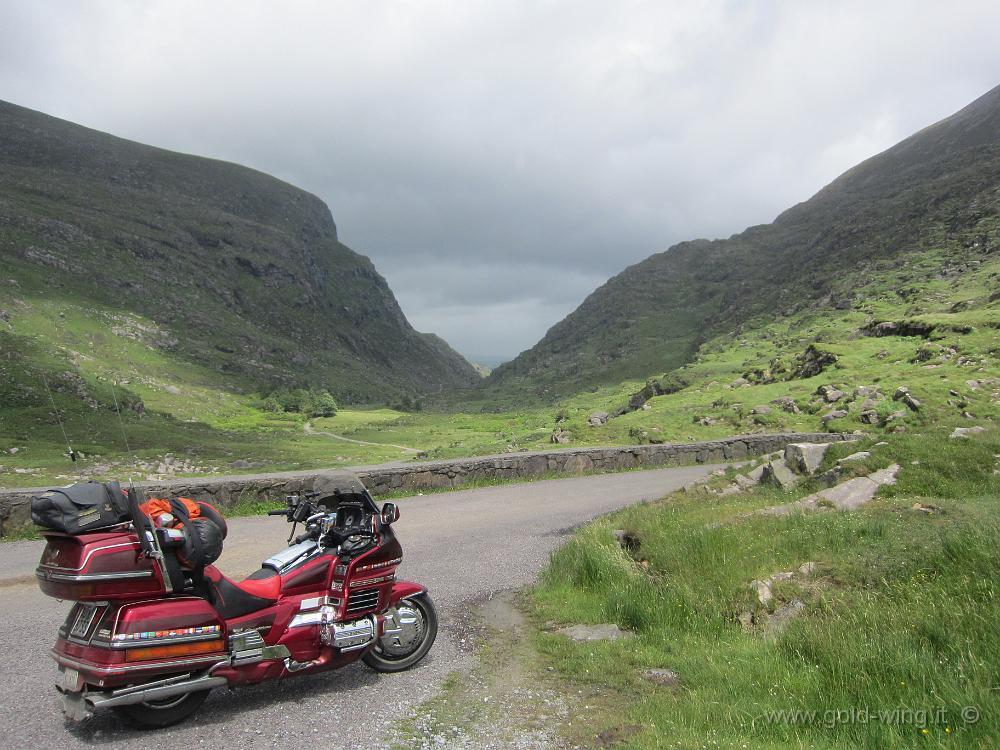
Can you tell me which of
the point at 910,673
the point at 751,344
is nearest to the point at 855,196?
the point at 751,344

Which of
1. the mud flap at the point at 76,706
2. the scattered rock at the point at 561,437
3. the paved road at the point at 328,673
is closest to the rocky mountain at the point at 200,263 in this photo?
the scattered rock at the point at 561,437

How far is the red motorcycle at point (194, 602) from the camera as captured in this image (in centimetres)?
433

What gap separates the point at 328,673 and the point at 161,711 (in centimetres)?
156

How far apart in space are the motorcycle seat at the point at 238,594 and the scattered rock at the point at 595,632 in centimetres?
320

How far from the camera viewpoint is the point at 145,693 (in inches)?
174

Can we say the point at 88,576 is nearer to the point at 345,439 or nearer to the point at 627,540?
the point at 627,540

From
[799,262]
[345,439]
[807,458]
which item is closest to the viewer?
[807,458]

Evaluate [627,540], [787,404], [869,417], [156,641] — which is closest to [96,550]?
[156,641]

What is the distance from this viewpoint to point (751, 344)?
51.8 m

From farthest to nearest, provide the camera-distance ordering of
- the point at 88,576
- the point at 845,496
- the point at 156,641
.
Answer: the point at 845,496, the point at 156,641, the point at 88,576

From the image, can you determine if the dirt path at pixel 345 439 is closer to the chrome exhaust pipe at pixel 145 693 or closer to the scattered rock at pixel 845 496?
the scattered rock at pixel 845 496

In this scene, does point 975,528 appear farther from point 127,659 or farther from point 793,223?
point 793,223

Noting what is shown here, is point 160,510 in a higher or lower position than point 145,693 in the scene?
higher

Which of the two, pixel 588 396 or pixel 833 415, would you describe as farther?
pixel 588 396
